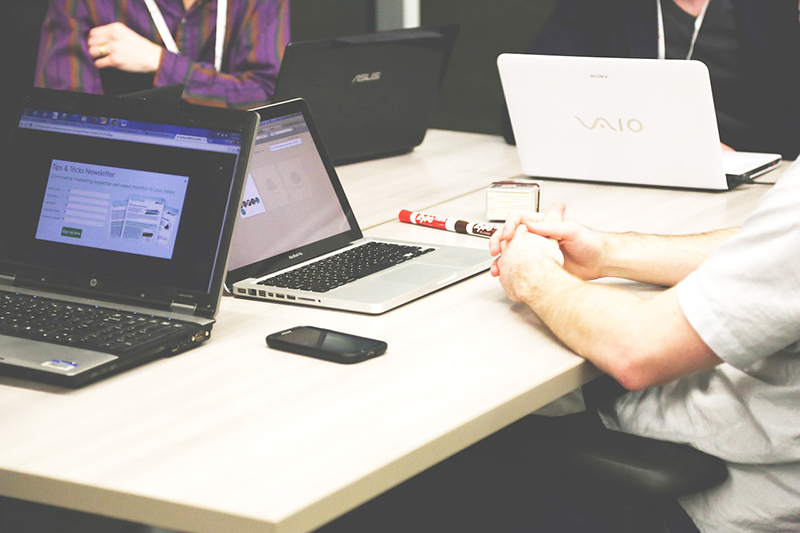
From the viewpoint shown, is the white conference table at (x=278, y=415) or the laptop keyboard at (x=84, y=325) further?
the laptop keyboard at (x=84, y=325)

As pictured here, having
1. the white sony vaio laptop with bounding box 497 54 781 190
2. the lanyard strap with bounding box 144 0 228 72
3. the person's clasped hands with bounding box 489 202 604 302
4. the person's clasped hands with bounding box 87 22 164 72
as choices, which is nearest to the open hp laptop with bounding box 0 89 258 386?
the person's clasped hands with bounding box 489 202 604 302

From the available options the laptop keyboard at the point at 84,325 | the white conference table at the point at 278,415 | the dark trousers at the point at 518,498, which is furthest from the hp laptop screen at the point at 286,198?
the dark trousers at the point at 518,498

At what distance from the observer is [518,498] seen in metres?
1.20

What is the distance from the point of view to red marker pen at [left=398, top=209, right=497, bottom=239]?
159 centimetres

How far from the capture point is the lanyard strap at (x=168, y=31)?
2340mm

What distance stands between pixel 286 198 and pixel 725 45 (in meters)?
1.40

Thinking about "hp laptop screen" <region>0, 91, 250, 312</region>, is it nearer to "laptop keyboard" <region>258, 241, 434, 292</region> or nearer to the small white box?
"laptop keyboard" <region>258, 241, 434, 292</region>

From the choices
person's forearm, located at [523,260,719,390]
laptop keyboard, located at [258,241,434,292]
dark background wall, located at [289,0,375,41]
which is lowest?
laptop keyboard, located at [258,241,434,292]

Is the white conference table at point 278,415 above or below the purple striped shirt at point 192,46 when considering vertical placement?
below

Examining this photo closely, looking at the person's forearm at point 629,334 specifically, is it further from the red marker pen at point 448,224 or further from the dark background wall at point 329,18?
the dark background wall at point 329,18

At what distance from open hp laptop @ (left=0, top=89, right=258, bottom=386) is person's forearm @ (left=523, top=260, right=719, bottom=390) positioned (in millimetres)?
430

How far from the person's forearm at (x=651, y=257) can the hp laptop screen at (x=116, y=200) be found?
1.81ft

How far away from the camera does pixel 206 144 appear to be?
1.18 m

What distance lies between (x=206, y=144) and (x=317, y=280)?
265 mm
